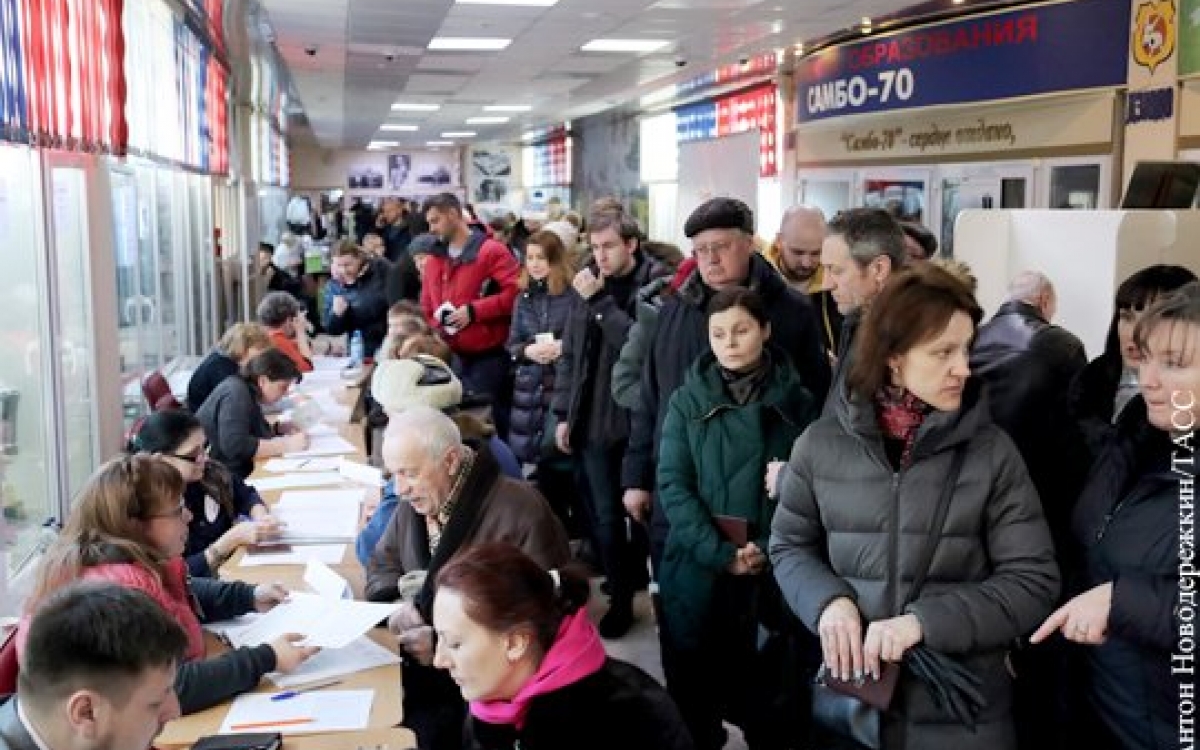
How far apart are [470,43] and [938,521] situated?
29.1 feet

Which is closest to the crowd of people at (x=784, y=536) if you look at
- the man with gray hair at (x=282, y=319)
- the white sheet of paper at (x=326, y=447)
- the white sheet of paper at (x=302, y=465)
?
the white sheet of paper at (x=302, y=465)

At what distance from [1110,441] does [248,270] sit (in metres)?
10.5

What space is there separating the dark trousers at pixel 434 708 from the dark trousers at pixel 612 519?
1935mm

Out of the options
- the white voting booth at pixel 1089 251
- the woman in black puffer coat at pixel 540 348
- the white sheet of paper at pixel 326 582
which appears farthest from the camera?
the woman in black puffer coat at pixel 540 348

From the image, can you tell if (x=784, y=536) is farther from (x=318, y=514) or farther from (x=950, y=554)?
(x=318, y=514)

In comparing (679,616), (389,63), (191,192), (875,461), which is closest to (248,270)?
(389,63)

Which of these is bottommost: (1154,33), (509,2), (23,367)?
(23,367)

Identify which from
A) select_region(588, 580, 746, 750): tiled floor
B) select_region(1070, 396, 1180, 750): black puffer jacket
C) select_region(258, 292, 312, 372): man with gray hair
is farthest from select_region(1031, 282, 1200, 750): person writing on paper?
select_region(258, 292, 312, 372): man with gray hair

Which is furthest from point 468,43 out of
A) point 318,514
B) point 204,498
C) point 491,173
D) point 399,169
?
point 399,169

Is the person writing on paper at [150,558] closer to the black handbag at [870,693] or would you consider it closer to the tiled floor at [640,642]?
the black handbag at [870,693]

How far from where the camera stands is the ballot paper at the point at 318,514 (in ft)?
13.8

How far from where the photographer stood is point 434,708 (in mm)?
3334

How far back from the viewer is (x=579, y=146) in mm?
24375

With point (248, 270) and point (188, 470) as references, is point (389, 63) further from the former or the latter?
point (188, 470)
